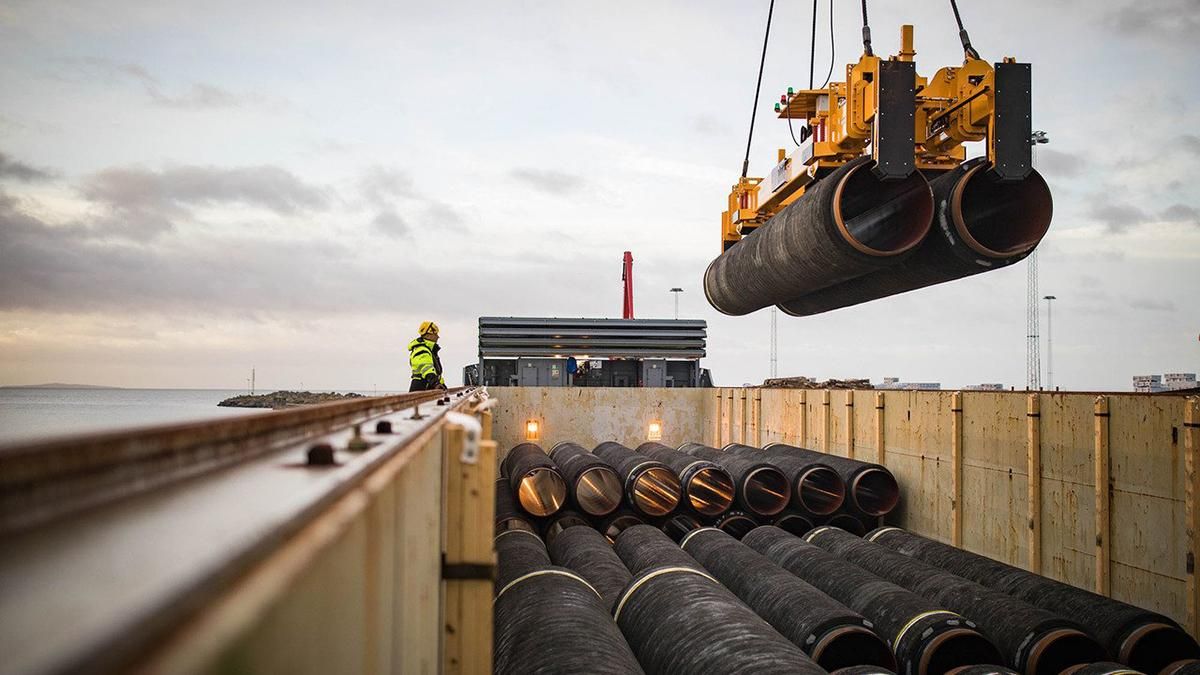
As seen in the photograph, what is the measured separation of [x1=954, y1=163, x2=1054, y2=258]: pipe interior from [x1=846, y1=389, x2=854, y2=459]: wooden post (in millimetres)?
4355

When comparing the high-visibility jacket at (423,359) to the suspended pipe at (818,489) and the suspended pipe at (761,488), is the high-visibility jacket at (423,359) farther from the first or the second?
the suspended pipe at (818,489)

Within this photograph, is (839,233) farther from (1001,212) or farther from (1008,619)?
(1008,619)

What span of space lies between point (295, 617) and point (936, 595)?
25.5 feet

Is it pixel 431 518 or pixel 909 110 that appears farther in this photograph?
pixel 909 110

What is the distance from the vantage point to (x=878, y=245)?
9.82 metres

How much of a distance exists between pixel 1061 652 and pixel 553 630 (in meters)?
4.36

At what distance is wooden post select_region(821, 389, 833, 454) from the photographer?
544 inches

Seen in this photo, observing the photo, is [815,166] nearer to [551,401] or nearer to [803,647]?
[803,647]

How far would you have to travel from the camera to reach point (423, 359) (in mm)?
12602

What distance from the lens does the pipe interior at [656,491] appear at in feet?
39.7

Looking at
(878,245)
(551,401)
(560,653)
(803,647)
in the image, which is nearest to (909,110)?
(878,245)

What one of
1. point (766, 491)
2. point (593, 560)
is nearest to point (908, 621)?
point (593, 560)

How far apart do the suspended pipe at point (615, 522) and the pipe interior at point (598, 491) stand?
0.16 metres

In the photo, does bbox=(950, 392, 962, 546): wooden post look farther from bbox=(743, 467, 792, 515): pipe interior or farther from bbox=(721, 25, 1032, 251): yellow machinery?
bbox=(721, 25, 1032, 251): yellow machinery
